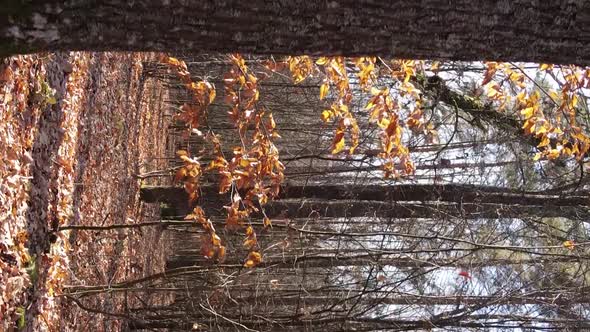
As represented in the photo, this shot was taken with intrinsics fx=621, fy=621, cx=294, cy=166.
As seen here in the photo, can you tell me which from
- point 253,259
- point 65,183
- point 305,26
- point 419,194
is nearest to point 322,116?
point 253,259

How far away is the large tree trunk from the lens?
2.18m

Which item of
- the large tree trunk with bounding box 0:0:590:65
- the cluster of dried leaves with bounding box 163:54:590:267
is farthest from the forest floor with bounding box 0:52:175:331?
the large tree trunk with bounding box 0:0:590:65

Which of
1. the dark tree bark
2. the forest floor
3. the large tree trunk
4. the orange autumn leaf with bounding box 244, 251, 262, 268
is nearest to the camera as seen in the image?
the large tree trunk

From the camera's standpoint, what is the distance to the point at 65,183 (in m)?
5.09

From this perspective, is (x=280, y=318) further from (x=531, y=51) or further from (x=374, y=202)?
(x=531, y=51)

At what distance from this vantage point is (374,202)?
775cm

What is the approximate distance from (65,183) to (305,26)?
11.5 feet

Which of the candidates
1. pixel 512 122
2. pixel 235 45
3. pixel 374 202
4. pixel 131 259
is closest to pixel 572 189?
pixel 512 122

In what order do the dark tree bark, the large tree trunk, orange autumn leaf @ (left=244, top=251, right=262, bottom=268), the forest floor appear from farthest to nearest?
the dark tree bark → orange autumn leaf @ (left=244, top=251, right=262, bottom=268) → the forest floor → the large tree trunk

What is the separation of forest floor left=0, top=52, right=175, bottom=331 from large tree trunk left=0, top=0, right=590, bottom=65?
1.71 m

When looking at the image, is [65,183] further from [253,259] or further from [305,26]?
[305,26]

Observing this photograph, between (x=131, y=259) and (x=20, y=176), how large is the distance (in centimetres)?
388

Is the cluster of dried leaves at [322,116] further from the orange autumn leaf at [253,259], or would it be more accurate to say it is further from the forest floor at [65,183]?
the forest floor at [65,183]

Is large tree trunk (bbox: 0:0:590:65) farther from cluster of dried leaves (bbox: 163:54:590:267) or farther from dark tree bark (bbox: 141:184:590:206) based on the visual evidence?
dark tree bark (bbox: 141:184:590:206)
